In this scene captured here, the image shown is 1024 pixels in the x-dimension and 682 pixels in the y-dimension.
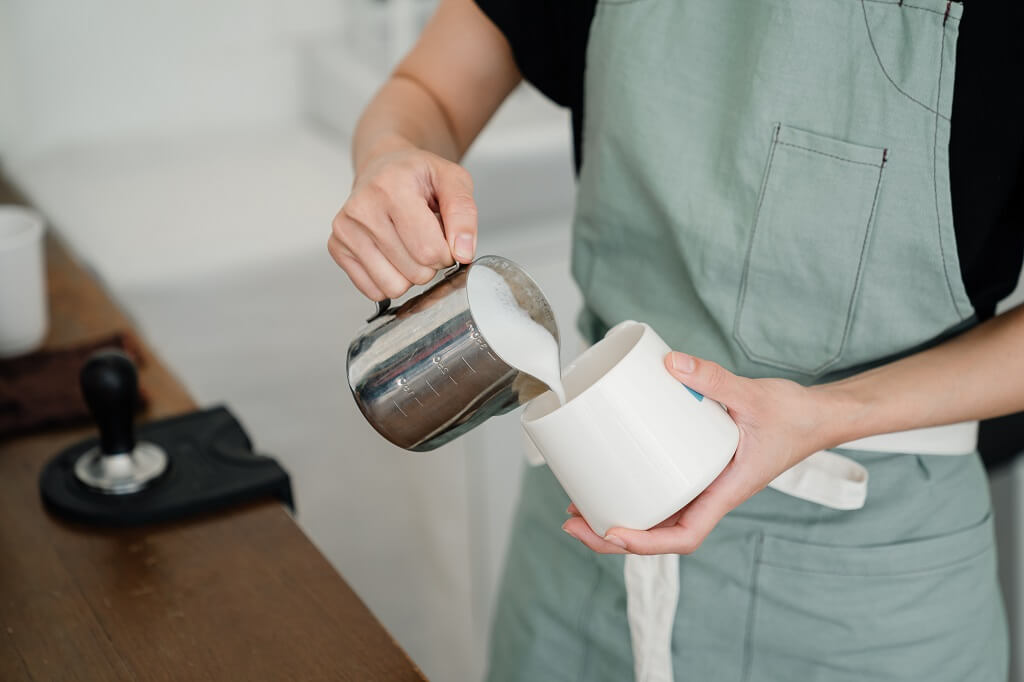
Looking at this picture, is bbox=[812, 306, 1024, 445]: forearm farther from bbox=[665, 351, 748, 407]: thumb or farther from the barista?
bbox=[665, 351, 748, 407]: thumb

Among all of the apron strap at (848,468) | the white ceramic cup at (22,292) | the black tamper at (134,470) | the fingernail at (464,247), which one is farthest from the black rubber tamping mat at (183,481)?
the apron strap at (848,468)

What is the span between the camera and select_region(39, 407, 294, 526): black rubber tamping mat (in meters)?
0.90

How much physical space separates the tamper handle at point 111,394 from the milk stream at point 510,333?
37 centimetres

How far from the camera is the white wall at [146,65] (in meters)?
2.40

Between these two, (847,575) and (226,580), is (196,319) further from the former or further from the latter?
(847,575)

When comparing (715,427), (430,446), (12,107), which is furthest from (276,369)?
(715,427)

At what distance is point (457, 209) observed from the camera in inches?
27.6

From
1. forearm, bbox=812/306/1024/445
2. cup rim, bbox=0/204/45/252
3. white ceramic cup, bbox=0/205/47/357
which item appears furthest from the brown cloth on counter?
forearm, bbox=812/306/1024/445

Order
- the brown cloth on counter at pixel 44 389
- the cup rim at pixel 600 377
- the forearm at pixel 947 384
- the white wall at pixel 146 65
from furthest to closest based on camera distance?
the white wall at pixel 146 65 → the brown cloth on counter at pixel 44 389 → the forearm at pixel 947 384 → the cup rim at pixel 600 377

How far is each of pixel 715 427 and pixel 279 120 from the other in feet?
7.21

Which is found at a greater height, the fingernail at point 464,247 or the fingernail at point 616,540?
the fingernail at point 464,247

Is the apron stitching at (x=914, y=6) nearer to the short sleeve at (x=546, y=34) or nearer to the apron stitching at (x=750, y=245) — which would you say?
the apron stitching at (x=750, y=245)

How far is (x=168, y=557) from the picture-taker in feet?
2.81

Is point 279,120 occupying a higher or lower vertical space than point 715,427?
lower
